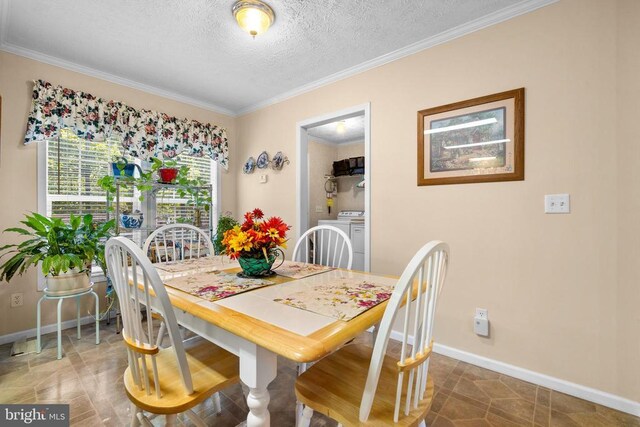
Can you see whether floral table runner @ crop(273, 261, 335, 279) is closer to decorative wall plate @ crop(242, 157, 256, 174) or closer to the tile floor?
the tile floor

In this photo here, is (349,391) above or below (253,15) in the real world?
below

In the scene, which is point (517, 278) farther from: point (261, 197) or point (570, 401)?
A: point (261, 197)

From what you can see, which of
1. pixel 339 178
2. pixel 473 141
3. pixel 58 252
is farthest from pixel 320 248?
pixel 339 178

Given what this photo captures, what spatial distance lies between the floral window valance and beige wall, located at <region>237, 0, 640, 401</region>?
226cm

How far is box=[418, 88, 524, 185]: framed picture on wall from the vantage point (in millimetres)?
1904

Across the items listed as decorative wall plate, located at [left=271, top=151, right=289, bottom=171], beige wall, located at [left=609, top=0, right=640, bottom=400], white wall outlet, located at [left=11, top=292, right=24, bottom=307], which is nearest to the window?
white wall outlet, located at [left=11, top=292, right=24, bottom=307]

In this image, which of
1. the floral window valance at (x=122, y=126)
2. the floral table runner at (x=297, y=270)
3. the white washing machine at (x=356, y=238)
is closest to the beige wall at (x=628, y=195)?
the floral table runner at (x=297, y=270)

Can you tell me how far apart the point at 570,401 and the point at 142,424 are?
218 centimetres

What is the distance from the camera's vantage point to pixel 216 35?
2.19 metres

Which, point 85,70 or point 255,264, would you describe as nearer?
point 255,264

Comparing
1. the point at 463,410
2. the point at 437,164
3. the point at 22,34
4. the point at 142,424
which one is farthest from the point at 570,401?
the point at 22,34

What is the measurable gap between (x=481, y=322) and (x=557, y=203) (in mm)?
912

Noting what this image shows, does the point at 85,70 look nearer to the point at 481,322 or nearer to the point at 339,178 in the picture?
the point at 339,178

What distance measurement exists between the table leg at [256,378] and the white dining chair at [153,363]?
0.22 metres
